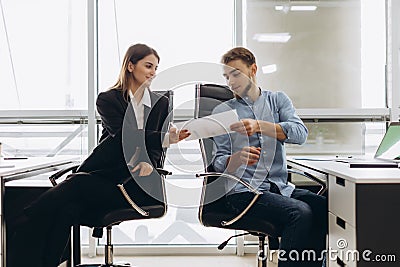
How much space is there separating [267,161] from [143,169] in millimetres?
655

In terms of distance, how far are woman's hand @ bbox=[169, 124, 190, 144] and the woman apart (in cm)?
3

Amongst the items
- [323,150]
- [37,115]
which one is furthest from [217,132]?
[37,115]

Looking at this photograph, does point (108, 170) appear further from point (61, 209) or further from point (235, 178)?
point (235, 178)

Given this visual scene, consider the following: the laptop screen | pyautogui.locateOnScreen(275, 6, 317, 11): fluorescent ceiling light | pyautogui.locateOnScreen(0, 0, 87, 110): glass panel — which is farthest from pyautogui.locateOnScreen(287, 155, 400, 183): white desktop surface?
pyautogui.locateOnScreen(0, 0, 87, 110): glass panel

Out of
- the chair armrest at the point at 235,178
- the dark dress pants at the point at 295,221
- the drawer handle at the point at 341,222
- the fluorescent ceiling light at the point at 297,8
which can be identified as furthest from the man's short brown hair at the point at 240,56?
the fluorescent ceiling light at the point at 297,8

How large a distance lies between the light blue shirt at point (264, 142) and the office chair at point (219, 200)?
0.05 meters

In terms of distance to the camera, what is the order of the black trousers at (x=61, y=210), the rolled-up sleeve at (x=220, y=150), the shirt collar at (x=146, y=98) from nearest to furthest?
the black trousers at (x=61, y=210) → the rolled-up sleeve at (x=220, y=150) → the shirt collar at (x=146, y=98)

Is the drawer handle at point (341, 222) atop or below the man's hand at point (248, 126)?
below

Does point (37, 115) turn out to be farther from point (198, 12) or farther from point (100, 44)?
point (198, 12)

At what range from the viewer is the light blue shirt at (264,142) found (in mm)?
2637

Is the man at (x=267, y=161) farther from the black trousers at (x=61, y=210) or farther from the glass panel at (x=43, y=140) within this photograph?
the glass panel at (x=43, y=140)

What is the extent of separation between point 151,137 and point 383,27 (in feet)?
7.12

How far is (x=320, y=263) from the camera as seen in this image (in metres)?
2.35

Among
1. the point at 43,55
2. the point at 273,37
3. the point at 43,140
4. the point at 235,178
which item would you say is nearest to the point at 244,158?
the point at 235,178
